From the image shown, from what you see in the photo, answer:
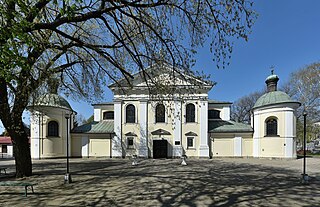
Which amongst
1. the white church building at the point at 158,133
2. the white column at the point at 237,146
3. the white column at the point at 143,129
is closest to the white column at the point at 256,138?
the white church building at the point at 158,133

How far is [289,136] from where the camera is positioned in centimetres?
2395

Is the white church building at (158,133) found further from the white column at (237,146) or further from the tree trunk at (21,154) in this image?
the tree trunk at (21,154)

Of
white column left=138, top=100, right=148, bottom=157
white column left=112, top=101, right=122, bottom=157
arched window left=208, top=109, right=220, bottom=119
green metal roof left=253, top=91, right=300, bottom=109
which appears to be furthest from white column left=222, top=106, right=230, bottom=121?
white column left=112, top=101, right=122, bottom=157

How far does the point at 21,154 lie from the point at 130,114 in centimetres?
1561

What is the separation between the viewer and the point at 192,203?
719cm

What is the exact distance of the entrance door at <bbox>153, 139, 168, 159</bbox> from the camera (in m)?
26.1

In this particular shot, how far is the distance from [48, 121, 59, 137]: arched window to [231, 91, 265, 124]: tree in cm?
3759

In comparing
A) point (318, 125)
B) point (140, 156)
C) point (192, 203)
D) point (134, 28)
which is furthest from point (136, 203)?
point (318, 125)

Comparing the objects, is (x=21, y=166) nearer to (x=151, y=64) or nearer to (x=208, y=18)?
Result: (x=151, y=64)

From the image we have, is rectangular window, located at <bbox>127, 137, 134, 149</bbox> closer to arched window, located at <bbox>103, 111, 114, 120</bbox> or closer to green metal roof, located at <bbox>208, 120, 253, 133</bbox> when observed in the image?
arched window, located at <bbox>103, 111, 114, 120</bbox>

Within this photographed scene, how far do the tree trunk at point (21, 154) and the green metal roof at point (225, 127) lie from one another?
19.8 metres

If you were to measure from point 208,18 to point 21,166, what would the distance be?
12474 millimetres

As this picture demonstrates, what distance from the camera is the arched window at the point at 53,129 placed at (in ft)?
85.5

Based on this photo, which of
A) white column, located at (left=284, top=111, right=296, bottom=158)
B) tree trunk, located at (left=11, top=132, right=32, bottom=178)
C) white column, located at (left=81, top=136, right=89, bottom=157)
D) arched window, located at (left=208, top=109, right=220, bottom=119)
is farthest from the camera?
arched window, located at (left=208, top=109, right=220, bottom=119)
